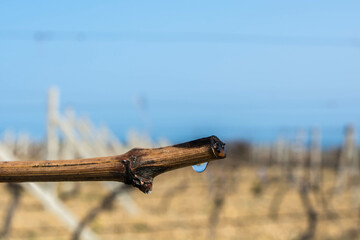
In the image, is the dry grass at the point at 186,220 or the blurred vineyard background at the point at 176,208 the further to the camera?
the dry grass at the point at 186,220

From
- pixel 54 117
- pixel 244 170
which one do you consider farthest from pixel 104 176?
pixel 244 170

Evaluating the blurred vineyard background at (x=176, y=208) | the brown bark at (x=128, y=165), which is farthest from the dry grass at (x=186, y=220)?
the brown bark at (x=128, y=165)

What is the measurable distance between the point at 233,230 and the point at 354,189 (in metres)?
4.09

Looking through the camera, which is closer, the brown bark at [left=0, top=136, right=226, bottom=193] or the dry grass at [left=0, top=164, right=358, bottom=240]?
the brown bark at [left=0, top=136, right=226, bottom=193]

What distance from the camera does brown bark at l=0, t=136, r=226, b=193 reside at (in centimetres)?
42

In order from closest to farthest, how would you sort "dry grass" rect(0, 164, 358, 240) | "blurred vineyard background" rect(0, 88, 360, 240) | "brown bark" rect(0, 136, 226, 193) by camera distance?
"brown bark" rect(0, 136, 226, 193)
"blurred vineyard background" rect(0, 88, 360, 240)
"dry grass" rect(0, 164, 358, 240)

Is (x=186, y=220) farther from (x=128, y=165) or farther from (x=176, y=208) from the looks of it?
(x=128, y=165)

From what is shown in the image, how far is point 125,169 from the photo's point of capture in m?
0.46

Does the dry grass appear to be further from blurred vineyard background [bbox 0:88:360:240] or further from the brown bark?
the brown bark

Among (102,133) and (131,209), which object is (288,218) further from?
(102,133)

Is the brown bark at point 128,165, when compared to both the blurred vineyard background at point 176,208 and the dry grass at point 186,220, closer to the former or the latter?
the blurred vineyard background at point 176,208

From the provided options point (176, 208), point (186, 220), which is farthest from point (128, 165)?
point (176, 208)

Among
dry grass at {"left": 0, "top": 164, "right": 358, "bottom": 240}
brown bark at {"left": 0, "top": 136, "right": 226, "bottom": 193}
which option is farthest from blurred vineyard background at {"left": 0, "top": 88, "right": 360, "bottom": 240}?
brown bark at {"left": 0, "top": 136, "right": 226, "bottom": 193}

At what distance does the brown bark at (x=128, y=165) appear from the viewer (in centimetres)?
42
